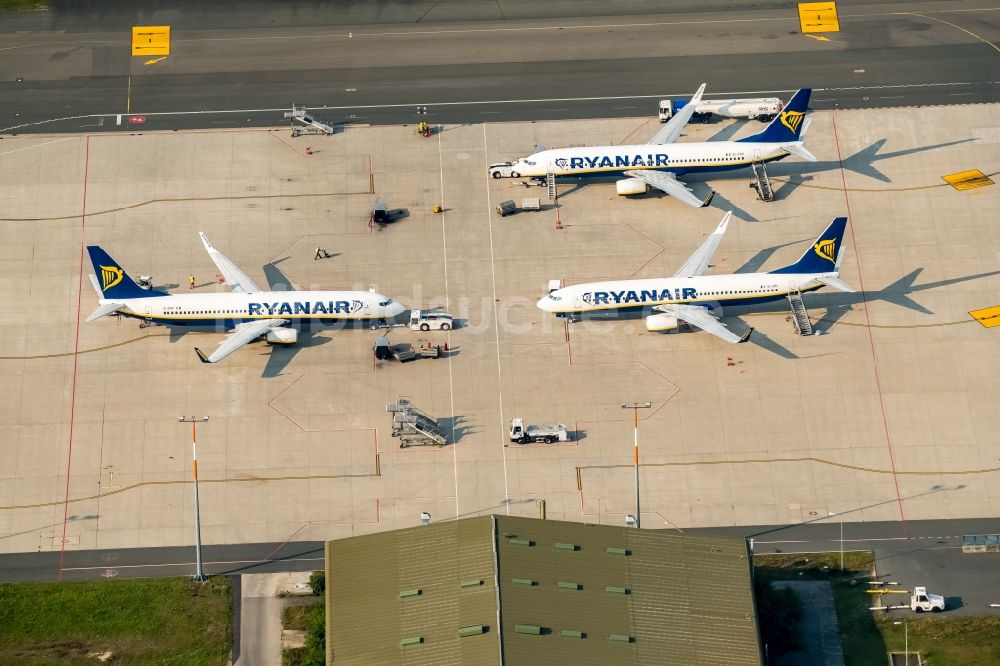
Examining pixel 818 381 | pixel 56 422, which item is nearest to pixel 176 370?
pixel 56 422

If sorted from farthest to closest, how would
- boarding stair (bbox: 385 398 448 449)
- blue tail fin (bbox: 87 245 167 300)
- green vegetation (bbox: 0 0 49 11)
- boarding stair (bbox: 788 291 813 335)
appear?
green vegetation (bbox: 0 0 49 11)
boarding stair (bbox: 788 291 813 335)
blue tail fin (bbox: 87 245 167 300)
boarding stair (bbox: 385 398 448 449)

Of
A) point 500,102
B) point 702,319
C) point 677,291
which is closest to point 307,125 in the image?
point 500,102

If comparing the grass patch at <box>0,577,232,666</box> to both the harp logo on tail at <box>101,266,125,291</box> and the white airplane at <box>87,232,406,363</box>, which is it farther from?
the harp logo on tail at <box>101,266,125,291</box>

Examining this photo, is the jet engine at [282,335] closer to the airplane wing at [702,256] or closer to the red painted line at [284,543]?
the red painted line at [284,543]

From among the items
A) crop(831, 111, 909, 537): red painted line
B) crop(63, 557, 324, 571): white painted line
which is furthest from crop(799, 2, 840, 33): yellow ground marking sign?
crop(63, 557, 324, 571): white painted line

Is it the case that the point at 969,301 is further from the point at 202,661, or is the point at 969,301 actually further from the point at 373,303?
the point at 202,661

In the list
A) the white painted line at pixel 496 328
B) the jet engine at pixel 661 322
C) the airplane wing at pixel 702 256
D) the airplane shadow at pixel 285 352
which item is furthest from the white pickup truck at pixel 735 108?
the airplane shadow at pixel 285 352

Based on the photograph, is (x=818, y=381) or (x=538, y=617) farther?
(x=818, y=381)
